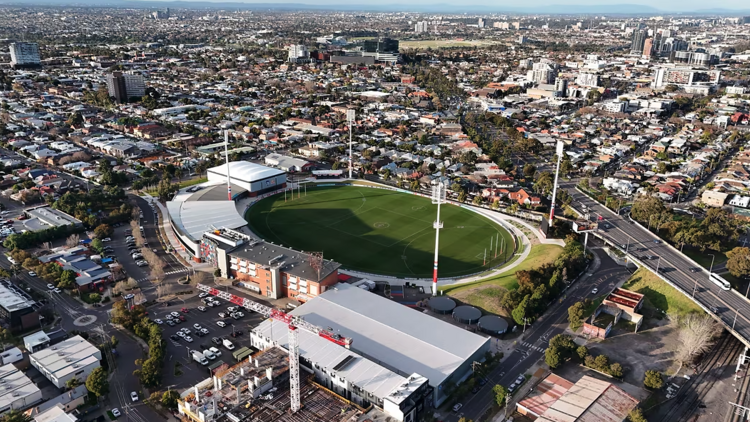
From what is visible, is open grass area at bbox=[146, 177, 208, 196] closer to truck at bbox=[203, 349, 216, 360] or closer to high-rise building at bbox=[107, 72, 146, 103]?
truck at bbox=[203, 349, 216, 360]

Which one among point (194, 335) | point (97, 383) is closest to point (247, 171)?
point (194, 335)

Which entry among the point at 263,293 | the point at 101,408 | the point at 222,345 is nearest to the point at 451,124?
the point at 263,293

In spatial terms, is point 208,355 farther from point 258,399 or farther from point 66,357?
point 66,357

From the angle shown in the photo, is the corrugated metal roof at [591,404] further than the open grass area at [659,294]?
No

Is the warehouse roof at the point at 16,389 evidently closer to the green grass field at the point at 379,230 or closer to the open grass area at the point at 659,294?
the green grass field at the point at 379,230

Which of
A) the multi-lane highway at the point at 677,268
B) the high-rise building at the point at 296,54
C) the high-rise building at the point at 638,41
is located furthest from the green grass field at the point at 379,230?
the high-rise building at the point at 638,41
